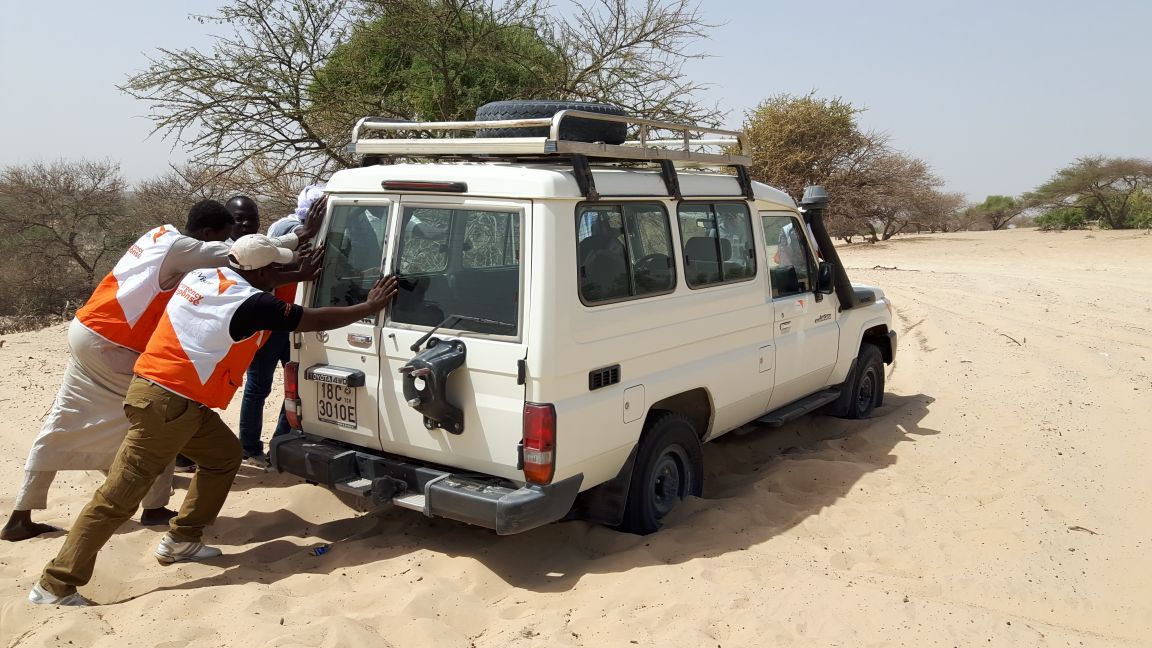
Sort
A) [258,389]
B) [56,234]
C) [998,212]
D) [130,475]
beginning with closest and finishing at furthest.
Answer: [130,475], [258,389], [56,234], [998,212]

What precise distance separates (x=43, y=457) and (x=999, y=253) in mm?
24451

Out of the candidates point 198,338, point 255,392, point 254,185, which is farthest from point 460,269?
point 254,185

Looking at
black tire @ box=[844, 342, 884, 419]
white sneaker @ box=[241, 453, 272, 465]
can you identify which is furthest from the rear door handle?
black tire @ box=[844, 342, 884, 419]

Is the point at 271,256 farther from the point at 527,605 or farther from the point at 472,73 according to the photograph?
the point at 472,73

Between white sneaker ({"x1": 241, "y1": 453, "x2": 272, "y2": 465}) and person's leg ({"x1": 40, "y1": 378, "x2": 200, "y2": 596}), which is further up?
person's leg ({"x1": 40, "y1": 378, "x2": 200, "y2": 596})

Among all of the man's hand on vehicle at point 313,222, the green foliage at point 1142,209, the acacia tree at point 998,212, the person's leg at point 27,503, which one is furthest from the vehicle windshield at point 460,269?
the acacia tree at point 998,212

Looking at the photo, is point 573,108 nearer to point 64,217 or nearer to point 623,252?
point 623,252

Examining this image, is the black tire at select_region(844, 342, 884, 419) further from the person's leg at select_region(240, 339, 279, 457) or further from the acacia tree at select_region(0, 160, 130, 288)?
the acacia tree at select_region(0, 160, 130, 288)

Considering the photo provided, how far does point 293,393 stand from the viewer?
5027mm

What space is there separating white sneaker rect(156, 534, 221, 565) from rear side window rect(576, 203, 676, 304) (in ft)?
8.03

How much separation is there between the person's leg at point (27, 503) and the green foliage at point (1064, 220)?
104 feet

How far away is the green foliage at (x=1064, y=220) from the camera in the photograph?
3020 centimetres

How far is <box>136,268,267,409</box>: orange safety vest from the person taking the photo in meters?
4.28

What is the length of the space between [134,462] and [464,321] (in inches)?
66.6
